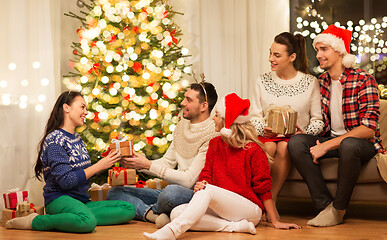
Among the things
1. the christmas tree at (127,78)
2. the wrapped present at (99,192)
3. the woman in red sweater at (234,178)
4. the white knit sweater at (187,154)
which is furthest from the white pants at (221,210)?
the christmas tree at (127,78)

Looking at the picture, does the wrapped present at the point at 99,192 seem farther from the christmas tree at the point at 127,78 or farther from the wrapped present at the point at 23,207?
the wrapped present at the point at 23,207

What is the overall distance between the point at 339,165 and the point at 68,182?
1.66 meters

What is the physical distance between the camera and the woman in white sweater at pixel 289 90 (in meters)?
3.36

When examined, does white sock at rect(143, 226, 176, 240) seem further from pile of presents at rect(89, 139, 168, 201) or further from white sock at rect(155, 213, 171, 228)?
pile of presents at rect(89, 139, 168, 201)

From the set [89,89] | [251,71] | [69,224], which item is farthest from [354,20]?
[69,224]

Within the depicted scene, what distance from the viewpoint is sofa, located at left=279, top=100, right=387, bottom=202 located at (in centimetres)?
312

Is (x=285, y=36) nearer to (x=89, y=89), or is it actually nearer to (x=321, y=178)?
(x=321, y=178)

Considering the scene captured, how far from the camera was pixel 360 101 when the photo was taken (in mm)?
3166

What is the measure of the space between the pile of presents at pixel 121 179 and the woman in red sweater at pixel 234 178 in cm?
53

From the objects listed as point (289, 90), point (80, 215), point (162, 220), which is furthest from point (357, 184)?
point (80, 215)

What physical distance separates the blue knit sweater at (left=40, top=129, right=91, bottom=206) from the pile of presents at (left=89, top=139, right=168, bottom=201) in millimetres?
230

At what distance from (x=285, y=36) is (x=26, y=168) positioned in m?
2.19

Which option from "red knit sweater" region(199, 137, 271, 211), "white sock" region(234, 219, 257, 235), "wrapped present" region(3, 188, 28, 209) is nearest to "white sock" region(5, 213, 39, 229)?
"wrapped present" region(3, 188, 28, 209)

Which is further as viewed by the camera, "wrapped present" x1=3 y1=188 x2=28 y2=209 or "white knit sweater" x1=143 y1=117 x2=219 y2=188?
"wrapped present" x1=3 y1=188 x2=28 y2=209
